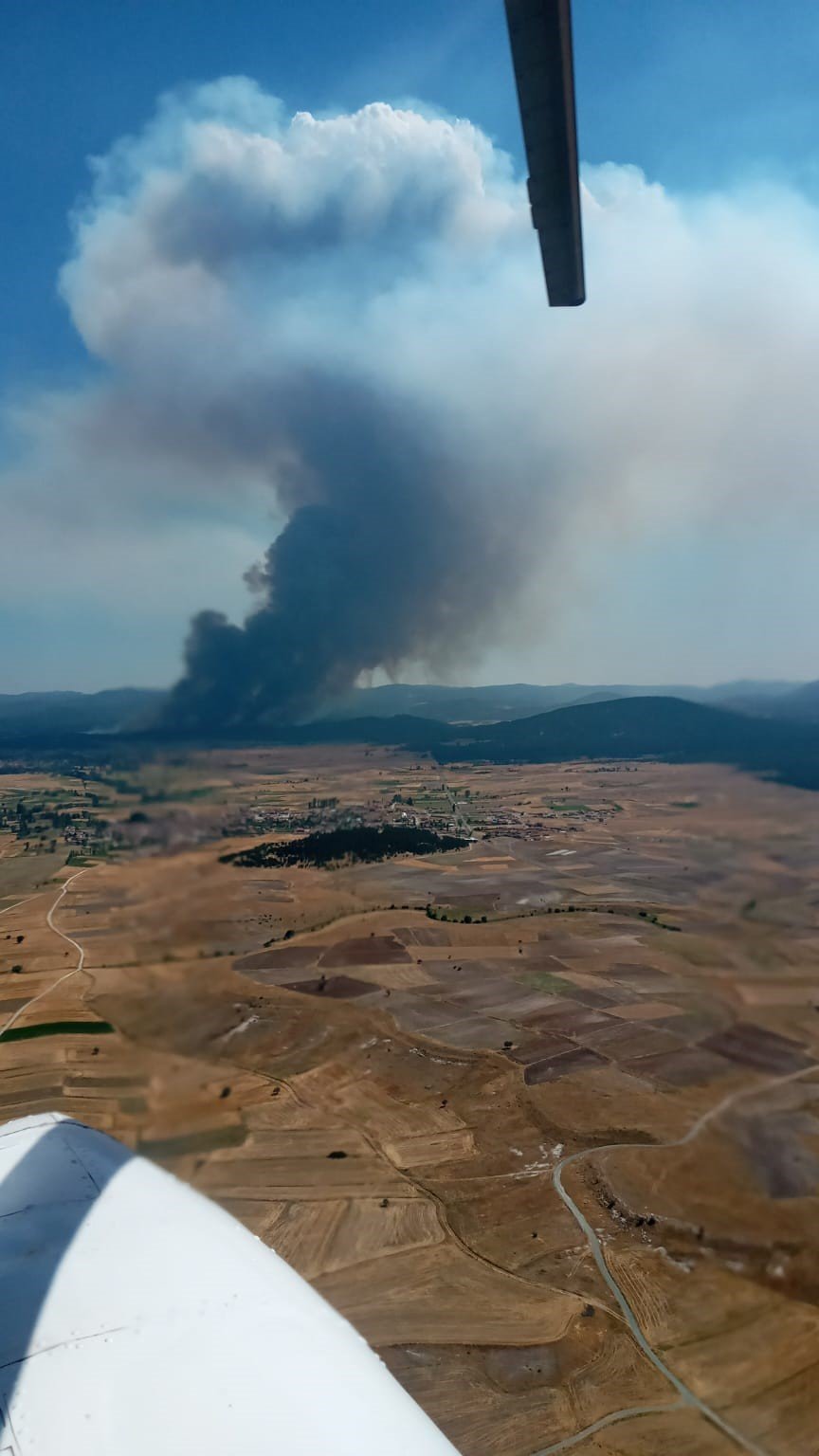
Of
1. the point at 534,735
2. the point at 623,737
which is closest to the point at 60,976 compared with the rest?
the point at 623,737

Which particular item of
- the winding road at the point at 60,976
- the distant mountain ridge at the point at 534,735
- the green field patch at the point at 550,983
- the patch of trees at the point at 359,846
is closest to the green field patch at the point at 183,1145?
the distant mountain ridge at the point at 534,735

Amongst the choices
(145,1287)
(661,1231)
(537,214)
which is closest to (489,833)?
(661,1231)

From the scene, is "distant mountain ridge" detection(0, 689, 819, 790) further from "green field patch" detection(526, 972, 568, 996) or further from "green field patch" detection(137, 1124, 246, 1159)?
"green field patch" detection(526, 972, 568, 996)

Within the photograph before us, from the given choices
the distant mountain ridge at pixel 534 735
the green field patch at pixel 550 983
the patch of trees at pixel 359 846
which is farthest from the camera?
the green field patch at pixel 550 983

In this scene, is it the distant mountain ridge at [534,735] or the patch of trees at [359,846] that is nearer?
the distant mountain ridge at [534,735]

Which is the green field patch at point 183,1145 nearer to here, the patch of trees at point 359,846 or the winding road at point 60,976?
the patch of trees at point 359,846
